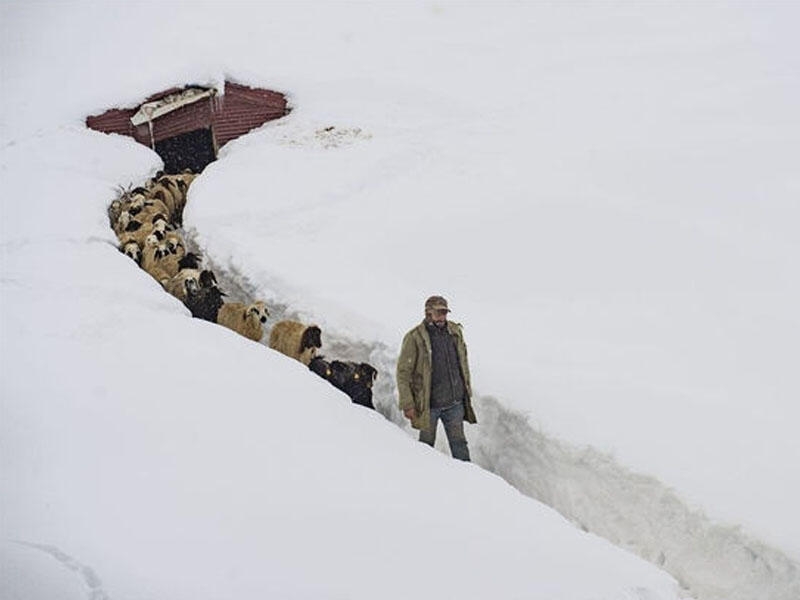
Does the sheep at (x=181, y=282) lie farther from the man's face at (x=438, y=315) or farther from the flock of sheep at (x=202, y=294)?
the man's face at (x=438, y=315)

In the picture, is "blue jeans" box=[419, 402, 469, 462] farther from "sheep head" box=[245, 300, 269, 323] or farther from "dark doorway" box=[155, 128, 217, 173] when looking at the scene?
"dark doorway" box=[155, 128, 217, 173]

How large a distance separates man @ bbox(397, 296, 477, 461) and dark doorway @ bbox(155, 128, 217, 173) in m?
16.5

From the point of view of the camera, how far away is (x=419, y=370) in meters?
6.06

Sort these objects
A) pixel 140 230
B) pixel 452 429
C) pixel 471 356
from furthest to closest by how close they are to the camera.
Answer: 1. pixel 140 230
2. pixel 471 356
3. pixel 452 429

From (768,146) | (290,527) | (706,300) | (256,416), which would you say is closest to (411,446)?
(256,416)

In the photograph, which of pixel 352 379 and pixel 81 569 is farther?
pixel 352 379

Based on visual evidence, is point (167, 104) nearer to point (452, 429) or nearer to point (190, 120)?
point (190, 120)

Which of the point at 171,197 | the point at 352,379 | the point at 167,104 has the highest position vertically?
the point at 167,104

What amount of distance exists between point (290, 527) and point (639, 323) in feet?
15.5

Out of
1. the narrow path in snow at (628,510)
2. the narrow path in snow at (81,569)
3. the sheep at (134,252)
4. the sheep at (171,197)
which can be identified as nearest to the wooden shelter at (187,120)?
the sheep at (171,197)

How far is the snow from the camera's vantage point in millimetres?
4215

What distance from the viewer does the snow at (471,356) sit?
421 centimetres

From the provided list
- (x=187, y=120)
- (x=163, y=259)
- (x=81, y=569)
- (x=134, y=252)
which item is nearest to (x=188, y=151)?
(x=187, y=120)

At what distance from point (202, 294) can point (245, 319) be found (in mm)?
874
